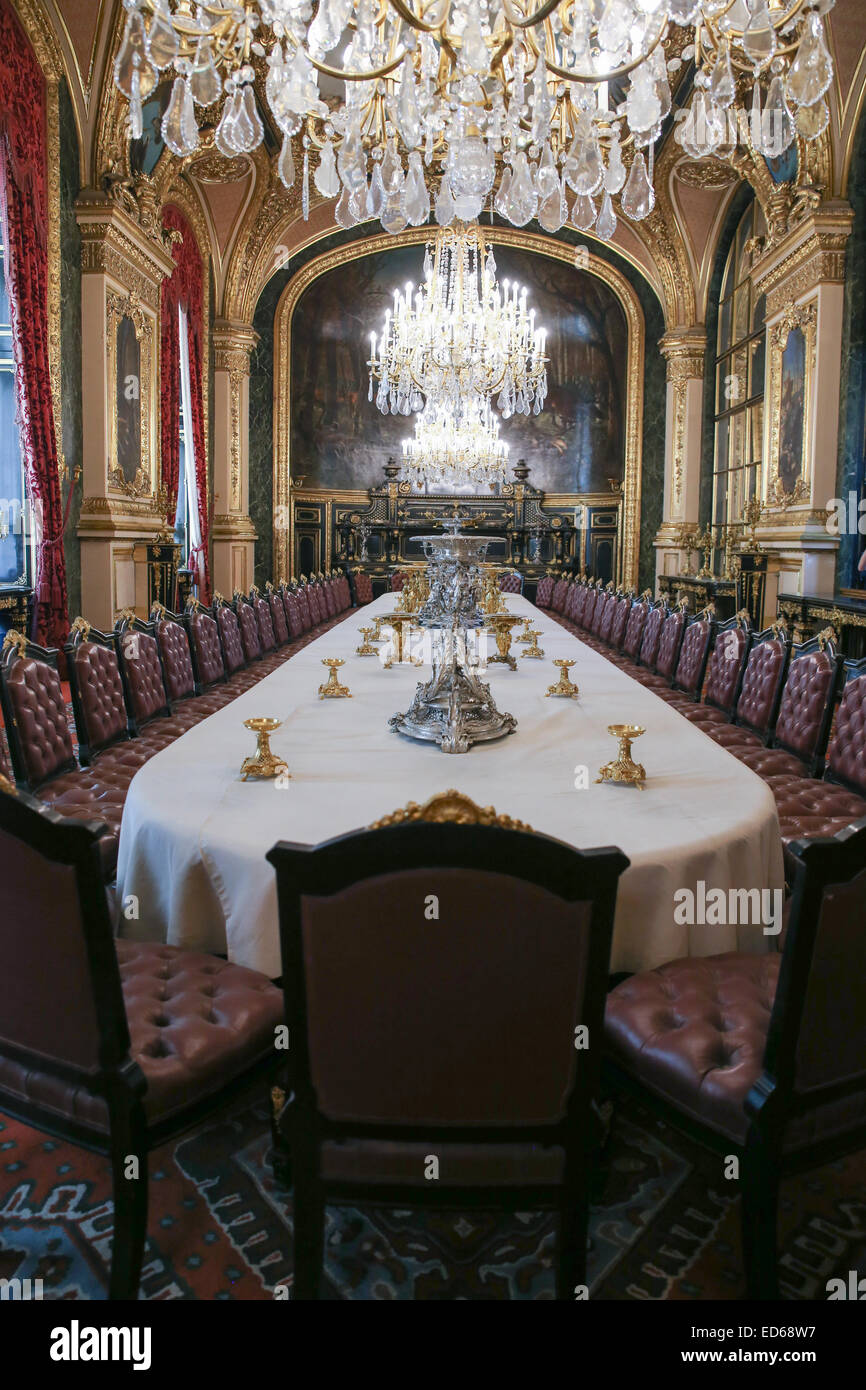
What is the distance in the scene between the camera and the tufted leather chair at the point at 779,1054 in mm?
1315

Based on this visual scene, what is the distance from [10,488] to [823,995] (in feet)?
22.2

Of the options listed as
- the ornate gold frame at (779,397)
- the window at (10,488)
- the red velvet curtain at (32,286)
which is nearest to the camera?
the red velvet curtain at (32,286)

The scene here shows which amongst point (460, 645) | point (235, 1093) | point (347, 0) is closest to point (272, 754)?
point (235, 1093)

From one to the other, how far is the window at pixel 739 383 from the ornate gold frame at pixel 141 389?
243 inches

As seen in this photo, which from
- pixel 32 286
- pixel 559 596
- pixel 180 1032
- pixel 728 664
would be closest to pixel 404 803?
pixel 180 1032

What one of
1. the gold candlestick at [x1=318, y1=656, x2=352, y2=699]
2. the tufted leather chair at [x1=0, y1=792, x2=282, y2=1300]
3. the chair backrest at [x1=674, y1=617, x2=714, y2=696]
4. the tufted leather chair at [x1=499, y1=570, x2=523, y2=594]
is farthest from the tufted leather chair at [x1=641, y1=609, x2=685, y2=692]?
the tufted leather chair at [x1=499, y1=570, x2=523, y2=594]

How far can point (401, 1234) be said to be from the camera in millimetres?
1740

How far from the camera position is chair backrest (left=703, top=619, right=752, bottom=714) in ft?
13.8

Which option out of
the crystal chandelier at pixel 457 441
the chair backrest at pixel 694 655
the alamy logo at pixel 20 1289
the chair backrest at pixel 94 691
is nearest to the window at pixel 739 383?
the crystal chandelier at pixel 457 441

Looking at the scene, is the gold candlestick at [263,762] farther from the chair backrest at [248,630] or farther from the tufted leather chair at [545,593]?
the tufted leather chair at [545,593]

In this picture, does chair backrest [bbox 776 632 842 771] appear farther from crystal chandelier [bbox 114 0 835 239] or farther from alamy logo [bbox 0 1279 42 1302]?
alamy logo [bbox 0 1279 42 1302]

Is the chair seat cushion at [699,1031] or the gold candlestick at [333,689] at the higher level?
the gold candlestick at [333,689]

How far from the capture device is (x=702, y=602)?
10727mm

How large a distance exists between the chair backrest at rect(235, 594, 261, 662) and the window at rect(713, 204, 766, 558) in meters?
6.21
